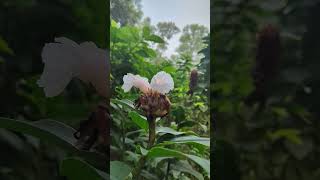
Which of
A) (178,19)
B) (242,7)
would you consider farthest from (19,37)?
(242,7)

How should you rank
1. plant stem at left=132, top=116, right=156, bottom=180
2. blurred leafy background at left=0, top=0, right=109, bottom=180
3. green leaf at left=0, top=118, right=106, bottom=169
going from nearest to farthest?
green leaf at left=0, top=118, right=106, bottom=169
blurred leafy background at left=0, top=0, right=109, bottom=180
plant stem at left=132, top=116, right=156, bottom=180

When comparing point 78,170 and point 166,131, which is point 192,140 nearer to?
point 166,131

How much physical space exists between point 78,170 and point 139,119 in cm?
26

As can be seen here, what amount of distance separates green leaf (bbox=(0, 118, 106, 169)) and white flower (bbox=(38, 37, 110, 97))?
0.10m

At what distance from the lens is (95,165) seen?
3.75ft

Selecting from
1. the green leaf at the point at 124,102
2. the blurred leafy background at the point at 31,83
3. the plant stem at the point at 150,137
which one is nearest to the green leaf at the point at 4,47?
the blurred leafy background at the point at 31,83

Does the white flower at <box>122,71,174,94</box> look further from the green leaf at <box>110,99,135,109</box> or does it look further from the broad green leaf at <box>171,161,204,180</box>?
the broad green leaf at <box>171,161,204,180</box>

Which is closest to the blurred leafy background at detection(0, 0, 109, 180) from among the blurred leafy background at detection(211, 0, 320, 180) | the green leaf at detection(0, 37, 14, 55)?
the green leaf at detection(0, 37, 14, 55)

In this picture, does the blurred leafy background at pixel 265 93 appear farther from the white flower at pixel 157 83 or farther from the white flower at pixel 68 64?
the white flower at pixel 68 64

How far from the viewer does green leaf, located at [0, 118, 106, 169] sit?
100 centimetres

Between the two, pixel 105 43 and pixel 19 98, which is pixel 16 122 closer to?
pixel 19 98

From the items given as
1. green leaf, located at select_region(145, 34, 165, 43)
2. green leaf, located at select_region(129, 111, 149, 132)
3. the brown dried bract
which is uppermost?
green leaf, located at select_region(145, 34, 165, 43)

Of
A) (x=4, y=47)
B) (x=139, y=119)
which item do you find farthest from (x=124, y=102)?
(x=4, y=47)

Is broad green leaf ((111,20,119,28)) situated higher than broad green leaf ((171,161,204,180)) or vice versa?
broad green leaf ((111,20,119,28))
